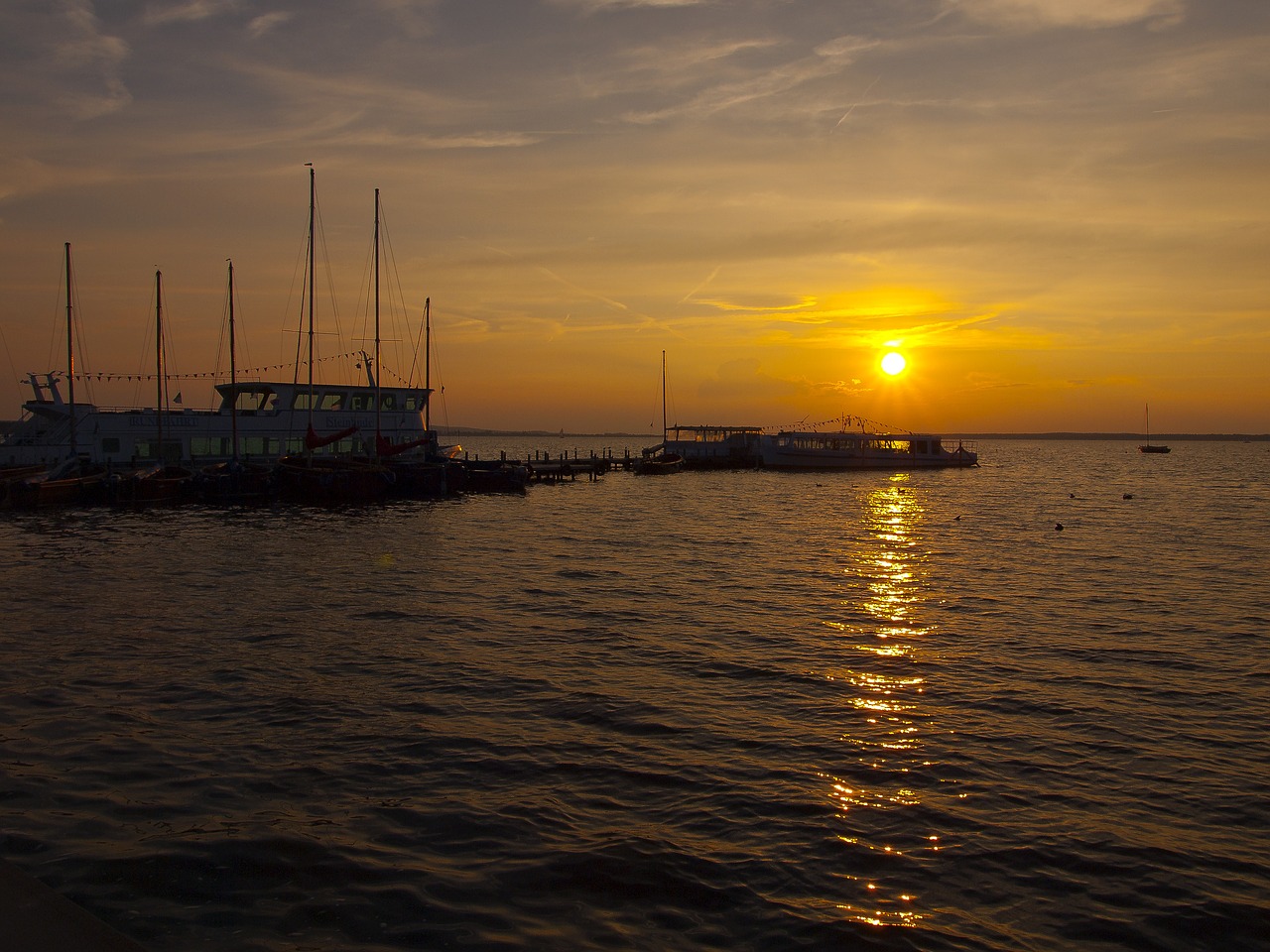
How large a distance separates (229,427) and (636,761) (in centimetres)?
5730

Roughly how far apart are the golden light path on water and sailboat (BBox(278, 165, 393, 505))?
32.0m

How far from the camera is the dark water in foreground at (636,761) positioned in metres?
8.02

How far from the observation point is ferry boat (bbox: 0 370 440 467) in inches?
2251

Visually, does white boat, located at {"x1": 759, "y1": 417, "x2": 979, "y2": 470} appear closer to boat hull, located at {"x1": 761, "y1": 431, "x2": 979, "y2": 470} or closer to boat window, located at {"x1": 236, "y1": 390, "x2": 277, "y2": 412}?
boat hull, located at {"x1": 761, "y1": 431, "x2": 979, "y2": 470}

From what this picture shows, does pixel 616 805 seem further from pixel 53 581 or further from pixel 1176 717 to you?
pixel 53 581

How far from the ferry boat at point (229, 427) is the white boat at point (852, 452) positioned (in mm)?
54592

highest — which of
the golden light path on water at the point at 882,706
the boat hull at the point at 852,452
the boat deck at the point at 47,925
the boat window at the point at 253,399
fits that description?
the boat window at the point at 253,399

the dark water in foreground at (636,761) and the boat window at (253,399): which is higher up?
the boat window at (253,399)

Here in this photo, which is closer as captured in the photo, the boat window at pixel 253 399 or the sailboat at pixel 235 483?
the sailboat at pixel 235 483

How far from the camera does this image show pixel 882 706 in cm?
1427

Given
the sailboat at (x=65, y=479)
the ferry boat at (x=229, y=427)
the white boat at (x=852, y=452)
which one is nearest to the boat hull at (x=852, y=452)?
the white boat at (x=852, y=452)

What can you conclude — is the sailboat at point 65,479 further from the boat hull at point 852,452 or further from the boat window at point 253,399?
the boat hull at point 852,452

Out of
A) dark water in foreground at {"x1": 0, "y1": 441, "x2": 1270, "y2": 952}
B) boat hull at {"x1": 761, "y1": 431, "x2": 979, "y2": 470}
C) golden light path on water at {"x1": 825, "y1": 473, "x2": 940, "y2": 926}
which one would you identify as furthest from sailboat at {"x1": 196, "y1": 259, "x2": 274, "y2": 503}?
boat hull at {"x1": 761, "y1": 431, "x2": 979, "y2": 470}

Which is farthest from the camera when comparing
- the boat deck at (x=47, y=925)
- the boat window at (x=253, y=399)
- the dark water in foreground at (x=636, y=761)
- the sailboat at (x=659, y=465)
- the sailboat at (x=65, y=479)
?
the sailboat at (x=659, y=465)
